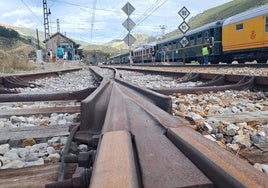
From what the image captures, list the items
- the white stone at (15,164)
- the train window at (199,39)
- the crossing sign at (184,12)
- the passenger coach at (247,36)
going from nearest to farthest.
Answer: the white stone at (15,164) → the passenger coach at (247,36) → the crossing sign at (184,12) → the train window at (199,39)

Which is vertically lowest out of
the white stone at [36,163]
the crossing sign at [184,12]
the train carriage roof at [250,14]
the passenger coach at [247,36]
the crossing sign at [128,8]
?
the white stone at [36,163]

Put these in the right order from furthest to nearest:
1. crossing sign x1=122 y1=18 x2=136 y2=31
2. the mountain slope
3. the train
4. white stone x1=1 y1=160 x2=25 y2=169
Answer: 1. the mountain slope
2. crossing sign x1=122 y1=18 x2=136 y2=31
3. the train
4. white stone x1=1 y1=160 x2=25 y2=169

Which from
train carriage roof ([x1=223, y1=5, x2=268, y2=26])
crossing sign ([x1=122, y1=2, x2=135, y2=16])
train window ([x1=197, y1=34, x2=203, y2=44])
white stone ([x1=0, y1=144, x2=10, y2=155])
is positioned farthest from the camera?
crossing sign ([x1=122, y1=2, x2=135, y2=16])

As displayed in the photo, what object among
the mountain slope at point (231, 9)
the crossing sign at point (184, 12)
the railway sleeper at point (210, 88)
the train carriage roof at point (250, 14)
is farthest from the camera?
the mountain slope at point (231, 9)

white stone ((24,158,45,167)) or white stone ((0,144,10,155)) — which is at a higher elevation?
white stone ((0,144,10,155))

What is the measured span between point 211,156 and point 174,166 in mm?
126

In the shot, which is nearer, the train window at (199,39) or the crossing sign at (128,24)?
the train window at (199,39)

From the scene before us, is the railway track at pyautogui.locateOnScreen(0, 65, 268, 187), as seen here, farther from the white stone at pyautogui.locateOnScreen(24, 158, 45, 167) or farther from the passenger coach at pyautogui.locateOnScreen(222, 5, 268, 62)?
the passenger coach at pyautogui.locateOnScreen(222, 5, 268, 62)

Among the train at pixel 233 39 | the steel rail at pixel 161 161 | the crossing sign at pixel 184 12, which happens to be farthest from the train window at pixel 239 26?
the steel rail at pixel 161 161

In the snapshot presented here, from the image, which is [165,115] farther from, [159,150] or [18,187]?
[18,187]

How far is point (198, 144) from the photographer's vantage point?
1226 millimetres

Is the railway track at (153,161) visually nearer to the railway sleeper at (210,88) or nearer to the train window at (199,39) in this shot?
the railway sleeper at (210,88)

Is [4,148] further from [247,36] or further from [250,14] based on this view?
[247,36]

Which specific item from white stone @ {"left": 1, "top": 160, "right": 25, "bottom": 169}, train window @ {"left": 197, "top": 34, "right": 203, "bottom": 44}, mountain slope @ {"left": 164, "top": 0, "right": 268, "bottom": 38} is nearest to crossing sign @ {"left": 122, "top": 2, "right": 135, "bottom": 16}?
train window @ {"left": 197, "top": 34, "right": 203, "bottom": 44}
